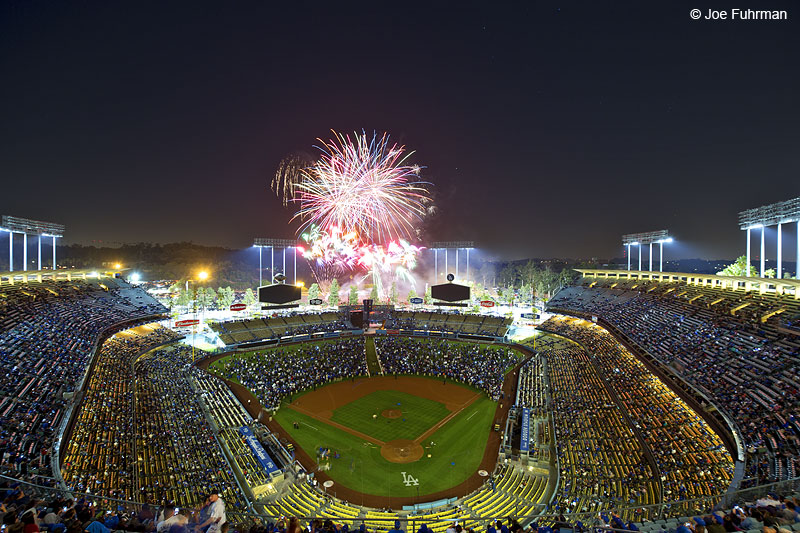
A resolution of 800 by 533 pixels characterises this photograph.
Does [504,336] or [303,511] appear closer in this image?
[303,511]

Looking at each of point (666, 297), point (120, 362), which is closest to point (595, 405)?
point (666, 297)

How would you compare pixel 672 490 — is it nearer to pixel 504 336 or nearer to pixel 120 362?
pixel 504 336

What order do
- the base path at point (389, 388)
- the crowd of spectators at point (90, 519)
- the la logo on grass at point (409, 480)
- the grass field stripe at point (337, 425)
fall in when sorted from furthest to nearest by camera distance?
the grass field stripe at point (337, 425), the la logo on grass at point (409, 480), the base path at point (389, 388), the crowd of spectators at point (90, 519)

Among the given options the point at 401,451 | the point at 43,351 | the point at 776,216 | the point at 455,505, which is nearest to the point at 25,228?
the point at 43,351

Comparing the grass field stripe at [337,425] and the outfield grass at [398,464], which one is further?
the grass field stripe at [337,425]

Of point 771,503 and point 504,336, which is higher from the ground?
point 771,503

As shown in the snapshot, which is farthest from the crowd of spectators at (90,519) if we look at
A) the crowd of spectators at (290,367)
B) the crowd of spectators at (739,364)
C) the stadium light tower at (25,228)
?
the stadium light tower at (25,228)

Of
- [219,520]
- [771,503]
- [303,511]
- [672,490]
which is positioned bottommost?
[303,511]

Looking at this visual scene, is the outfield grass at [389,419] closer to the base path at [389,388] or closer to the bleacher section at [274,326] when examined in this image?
the base path at [389,388]
